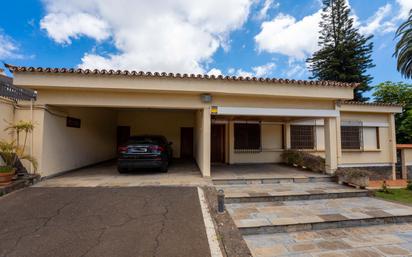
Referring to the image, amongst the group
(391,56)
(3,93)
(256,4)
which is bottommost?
(3,93)

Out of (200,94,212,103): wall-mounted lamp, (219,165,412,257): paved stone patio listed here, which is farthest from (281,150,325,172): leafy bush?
(200,94,212,103): wall-mounted lamp

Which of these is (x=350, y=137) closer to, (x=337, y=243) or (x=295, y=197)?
(x=295, y=197)

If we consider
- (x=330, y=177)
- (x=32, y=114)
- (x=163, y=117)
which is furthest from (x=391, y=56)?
(x=32, y=114)

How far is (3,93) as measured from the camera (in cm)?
600

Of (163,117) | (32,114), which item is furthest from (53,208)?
(163,117)

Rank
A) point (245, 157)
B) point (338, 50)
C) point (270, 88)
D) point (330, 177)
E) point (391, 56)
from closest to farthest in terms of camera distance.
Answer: point (270, 88)
point (330, 177)
point (245, 157)
point (391, 56)
point (338, 50)

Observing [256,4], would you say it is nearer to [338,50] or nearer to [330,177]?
[330,177]

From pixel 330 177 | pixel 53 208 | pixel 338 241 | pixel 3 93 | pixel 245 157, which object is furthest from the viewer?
pixel 245 157

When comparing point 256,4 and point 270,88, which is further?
point 256,4

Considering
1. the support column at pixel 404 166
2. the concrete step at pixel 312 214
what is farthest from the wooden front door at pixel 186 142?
the support column at pixel 404 166

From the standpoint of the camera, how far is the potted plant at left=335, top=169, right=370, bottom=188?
597 cm

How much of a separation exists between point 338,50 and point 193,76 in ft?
61.0

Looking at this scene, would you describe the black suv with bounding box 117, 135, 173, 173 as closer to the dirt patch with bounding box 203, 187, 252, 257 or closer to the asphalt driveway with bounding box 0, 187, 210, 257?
the asphalt driveway with bounding box 0, 187, 210, 257

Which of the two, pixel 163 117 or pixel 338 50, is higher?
pixel 338 50
